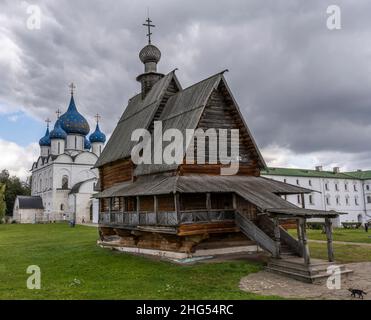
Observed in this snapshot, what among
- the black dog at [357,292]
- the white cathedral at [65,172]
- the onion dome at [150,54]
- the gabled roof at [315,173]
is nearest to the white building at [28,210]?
the white cathedral at [65,172]

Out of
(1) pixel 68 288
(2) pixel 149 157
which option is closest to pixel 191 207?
(2) pixel 149 157

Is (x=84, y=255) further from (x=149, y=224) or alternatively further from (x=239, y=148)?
(x=239, y=148)

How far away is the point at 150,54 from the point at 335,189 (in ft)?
149

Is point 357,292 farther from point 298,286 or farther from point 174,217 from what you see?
point 174,217

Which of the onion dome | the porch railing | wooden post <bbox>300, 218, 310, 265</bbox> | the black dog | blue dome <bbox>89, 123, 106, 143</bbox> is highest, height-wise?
blue dome <bbox>89, 123, 106, 143</bbox>

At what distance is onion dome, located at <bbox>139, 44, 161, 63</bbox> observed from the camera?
83.9ft

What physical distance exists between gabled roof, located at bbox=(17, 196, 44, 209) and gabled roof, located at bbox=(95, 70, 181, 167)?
157 feet

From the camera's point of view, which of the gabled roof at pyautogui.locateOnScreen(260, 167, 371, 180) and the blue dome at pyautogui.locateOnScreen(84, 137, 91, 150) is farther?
the blue dome at pyautogui.locateOnScreen(84, 137, 91, 150)

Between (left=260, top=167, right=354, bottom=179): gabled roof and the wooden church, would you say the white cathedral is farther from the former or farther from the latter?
→ the wooden church

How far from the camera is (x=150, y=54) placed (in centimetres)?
2556

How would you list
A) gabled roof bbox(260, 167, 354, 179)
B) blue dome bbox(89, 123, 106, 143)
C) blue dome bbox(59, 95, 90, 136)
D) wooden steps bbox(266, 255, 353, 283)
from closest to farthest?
1. wooden steps bbox(266, 255, 353, 283)
2. gabled roof bbox(260, 167, 354, 179)
3. blue dome bbox(59, 95, 90, 136)
4. blue dome bbox(89, 123, 106, 143)

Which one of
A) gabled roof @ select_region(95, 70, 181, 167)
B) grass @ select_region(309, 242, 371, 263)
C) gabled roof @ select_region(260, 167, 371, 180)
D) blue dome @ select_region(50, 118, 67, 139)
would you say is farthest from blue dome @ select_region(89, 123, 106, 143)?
grass @ select_region(309, 242, 371, 263)

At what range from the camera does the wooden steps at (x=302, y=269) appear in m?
12.3
